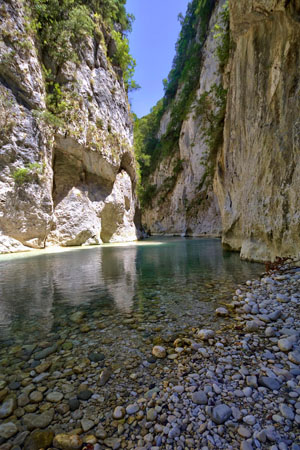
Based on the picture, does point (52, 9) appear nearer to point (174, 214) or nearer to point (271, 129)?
point (271, 129)

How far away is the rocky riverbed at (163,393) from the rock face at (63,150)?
40.5ft

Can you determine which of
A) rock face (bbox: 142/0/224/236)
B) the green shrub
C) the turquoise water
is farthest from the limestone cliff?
rock face (bbox: 142/0/224/236)

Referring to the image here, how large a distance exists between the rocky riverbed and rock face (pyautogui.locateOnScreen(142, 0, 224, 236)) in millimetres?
23917

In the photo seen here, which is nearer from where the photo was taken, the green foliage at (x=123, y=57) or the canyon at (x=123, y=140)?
the canyon at (x=123, y=140)

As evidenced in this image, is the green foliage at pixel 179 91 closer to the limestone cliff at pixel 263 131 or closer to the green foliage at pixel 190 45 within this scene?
A: the green foliage at pixel 190 45

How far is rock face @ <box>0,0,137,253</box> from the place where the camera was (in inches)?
496

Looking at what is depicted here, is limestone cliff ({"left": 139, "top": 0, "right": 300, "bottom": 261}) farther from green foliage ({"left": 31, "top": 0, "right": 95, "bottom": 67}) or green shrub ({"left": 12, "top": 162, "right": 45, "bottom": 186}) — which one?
green foliage ({"left": 31, "top": 0, "right": 95, "bottom": 67})

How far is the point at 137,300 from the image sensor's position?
3762 mm

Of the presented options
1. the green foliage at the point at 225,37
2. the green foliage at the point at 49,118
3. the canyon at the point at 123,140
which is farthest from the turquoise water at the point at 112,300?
the green foliage at the point at 225,37

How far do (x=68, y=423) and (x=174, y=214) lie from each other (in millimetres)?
36008

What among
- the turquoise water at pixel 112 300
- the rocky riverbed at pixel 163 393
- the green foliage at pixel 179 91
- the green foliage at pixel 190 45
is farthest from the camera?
the green foliage at pixel 179 91

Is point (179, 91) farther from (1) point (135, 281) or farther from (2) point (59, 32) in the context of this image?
(1) point (135, 281)

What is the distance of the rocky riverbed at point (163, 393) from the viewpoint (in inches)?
47.6

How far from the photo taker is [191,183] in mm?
32188
